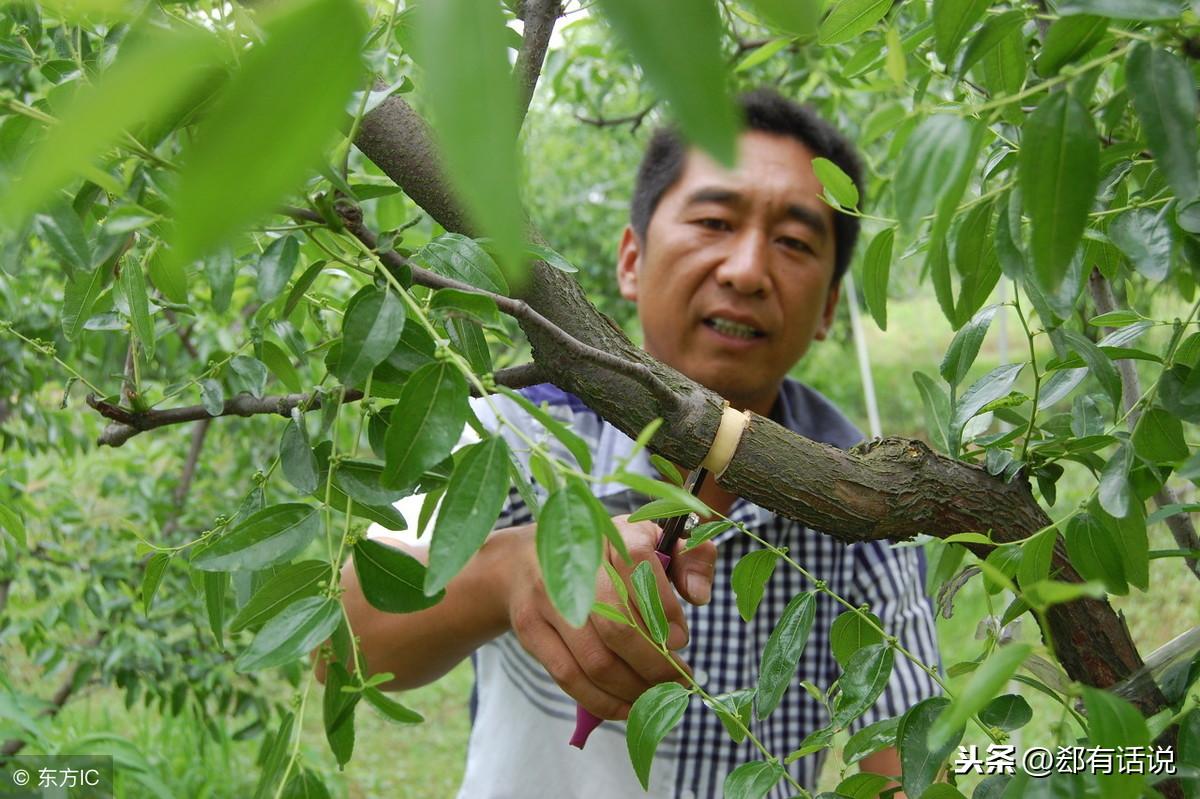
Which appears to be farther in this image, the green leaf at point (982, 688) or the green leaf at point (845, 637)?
the green leaf at point (845, 637)

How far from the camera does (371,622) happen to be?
92cm

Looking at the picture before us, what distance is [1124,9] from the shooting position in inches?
11.6

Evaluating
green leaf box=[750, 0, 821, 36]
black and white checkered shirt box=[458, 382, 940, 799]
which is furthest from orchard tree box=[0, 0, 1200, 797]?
black and white checkered shirt box=[458, 382, 940, 799]

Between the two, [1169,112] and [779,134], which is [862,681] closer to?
[1169,112]

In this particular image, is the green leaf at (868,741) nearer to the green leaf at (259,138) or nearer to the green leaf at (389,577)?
the green leaf at (389,577)

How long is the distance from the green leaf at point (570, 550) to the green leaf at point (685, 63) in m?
0.17

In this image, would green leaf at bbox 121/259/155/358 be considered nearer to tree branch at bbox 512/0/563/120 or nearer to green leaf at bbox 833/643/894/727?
tree branch at bbox 512/0/563/120

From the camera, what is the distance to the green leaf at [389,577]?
1.33 ft

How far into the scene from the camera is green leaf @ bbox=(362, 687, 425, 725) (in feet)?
1.25

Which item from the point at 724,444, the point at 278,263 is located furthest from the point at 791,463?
the point at 278,263

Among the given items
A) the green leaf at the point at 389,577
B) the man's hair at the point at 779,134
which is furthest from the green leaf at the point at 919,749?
the man's hair at the point at 779,134

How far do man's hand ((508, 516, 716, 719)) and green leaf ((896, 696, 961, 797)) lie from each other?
0.15 metres

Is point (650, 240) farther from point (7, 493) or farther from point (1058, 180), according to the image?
point (1058, 180)

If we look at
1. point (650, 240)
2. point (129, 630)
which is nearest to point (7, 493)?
point (650, 240)
